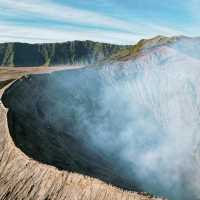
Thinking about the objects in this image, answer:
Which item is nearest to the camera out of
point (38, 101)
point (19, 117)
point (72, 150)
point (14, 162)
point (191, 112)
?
point (14, 162)

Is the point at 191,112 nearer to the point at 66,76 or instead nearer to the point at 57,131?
the point at 66,76

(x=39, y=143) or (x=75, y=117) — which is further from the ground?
(x=39, y=143)

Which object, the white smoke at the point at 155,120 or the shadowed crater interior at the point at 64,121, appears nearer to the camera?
the shadowed crater interior at the point at 64,121

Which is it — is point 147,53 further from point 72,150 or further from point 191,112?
point 72,150

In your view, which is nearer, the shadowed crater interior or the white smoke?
the shadowed crater interior

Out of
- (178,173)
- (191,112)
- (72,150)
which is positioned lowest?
(178,173)

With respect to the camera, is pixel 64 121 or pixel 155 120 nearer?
pixel 64 121

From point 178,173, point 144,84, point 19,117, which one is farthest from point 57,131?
point 144,84

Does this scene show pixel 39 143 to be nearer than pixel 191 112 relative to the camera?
Yes

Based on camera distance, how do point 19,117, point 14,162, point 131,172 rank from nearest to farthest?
1. point 14,162
2. point 19,117
3. point 131,172

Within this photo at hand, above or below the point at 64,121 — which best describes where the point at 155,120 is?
below
